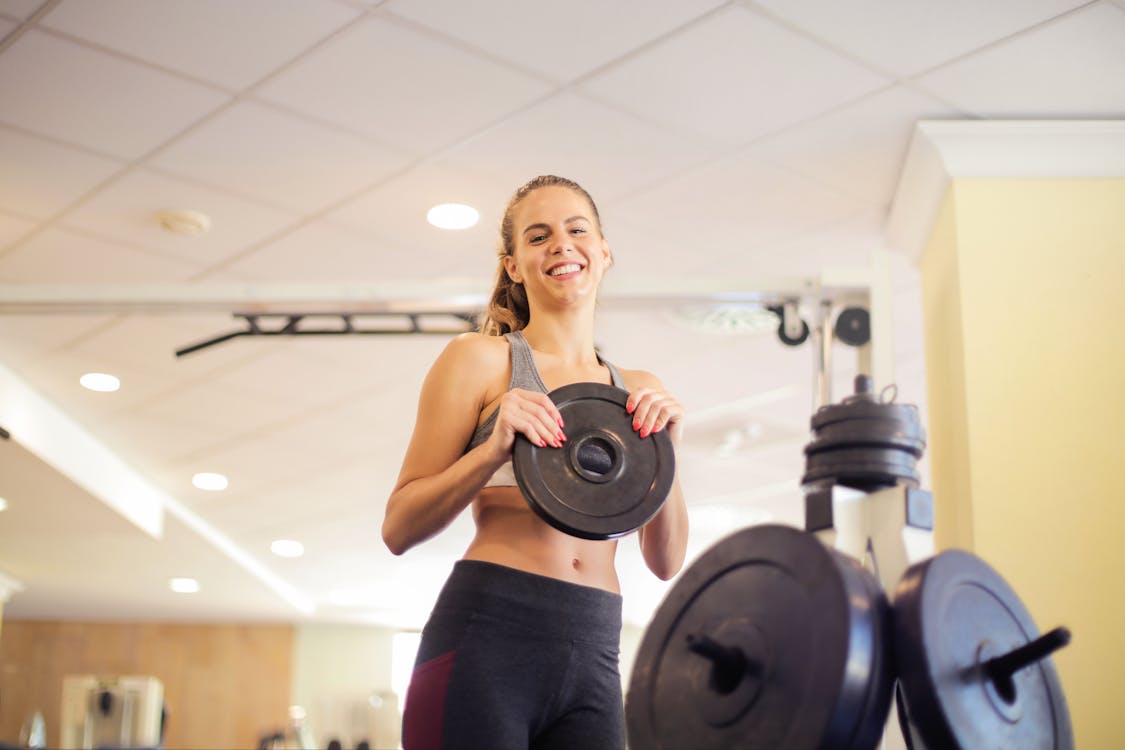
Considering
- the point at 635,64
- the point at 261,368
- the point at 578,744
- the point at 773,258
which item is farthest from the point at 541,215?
the point at 261,368

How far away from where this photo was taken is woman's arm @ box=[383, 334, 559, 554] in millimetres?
1607

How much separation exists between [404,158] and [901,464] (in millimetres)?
2113

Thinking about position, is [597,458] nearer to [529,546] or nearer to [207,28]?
[529,546]

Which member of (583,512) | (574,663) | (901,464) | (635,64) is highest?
(635,64)

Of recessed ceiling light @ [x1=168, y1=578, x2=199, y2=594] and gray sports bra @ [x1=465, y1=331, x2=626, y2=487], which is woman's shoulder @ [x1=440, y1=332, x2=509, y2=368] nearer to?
gray sports bra @ [x1=465, y1=331, x2=626, y2=487]

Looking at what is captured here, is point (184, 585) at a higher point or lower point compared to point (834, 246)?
lower

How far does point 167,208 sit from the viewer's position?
391 centimetres

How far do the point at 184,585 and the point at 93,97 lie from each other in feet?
23.6

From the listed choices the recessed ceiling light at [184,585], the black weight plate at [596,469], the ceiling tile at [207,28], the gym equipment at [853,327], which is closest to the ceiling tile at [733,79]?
the gym equipment at [853,327]

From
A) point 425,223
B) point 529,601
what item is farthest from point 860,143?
point 529,601

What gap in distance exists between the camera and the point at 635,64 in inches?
122

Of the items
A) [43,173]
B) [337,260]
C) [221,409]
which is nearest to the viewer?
[43,173]

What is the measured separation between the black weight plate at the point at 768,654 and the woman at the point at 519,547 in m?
0.09

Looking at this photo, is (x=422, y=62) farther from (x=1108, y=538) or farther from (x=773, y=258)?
(x=1108, y=538)
